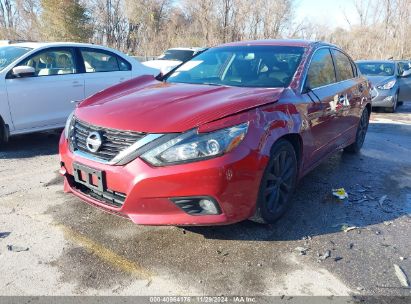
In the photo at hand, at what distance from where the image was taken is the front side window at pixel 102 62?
6.39 meters

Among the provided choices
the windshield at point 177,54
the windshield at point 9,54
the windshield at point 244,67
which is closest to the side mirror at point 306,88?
the windshield at point 244,67

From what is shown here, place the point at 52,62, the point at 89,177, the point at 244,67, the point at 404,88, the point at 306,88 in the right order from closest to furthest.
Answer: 1. the point at 89,177
2. the point at 306,88
3. the point at 244,67
4. the point at 52,62
5. the point at 404,88

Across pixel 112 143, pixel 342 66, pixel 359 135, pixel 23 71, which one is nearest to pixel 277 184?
pixel 112 143

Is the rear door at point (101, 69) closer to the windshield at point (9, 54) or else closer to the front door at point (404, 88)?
the windshield at point (9, 54)

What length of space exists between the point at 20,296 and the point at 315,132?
2.86 metres

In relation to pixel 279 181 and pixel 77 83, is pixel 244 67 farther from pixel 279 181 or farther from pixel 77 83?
pixel 77 83

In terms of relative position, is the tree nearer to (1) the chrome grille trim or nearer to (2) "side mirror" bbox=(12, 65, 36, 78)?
(2) "side mirror" bbox=(12, 65, 36, 78)

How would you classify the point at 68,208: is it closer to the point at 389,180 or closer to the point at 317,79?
the point at 317,79

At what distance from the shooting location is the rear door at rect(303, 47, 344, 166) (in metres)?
3.88

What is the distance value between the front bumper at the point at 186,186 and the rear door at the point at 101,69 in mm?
3652

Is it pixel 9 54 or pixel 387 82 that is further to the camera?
pixel 387 82

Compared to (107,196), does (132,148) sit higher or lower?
higher

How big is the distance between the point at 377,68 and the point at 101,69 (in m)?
8.64

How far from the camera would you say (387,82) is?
1079cm
